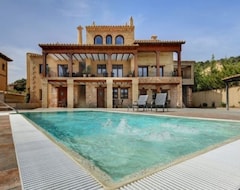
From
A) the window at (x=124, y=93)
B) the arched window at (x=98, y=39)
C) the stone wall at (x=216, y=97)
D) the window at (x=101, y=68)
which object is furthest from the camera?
the arched window at (x=98, y=39)

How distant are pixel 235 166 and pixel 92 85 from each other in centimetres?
1946

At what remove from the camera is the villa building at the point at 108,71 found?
19312mm

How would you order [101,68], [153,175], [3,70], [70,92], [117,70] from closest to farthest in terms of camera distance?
[153,175] < [70,92] < [117,70] < [101,68] < [3,70]

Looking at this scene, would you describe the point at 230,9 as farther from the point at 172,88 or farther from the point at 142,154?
the point at 142,154

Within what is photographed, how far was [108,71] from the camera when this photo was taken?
19.4m

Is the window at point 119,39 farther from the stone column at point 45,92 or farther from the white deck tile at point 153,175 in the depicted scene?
the white deck tile at point 153,175

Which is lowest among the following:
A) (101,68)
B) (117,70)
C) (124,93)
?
(124,93)

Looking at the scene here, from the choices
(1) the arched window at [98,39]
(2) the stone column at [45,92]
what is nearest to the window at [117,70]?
(1) the arched window at [98,39]

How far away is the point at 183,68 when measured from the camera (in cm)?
2620

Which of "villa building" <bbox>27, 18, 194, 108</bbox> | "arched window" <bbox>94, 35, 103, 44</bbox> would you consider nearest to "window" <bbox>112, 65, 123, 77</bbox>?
"villa building" <bbox>27, 18, 194, 108</bbox>

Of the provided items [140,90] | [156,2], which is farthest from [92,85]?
[156,2]

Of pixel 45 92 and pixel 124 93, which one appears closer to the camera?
pixel 45 92

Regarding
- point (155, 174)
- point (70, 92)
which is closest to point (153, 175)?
point (155, 174)

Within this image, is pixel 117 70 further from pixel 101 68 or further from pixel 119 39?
pixel 119 39
